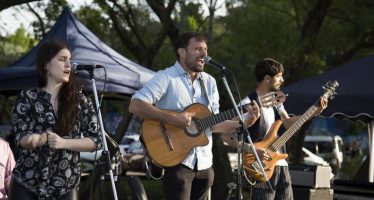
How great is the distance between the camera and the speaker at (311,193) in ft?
25.6

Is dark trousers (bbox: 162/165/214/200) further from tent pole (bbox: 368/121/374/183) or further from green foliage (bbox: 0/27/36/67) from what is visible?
green foliage (bbox: 0/27/36/67)

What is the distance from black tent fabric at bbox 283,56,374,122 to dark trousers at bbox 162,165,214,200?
449 centimetres

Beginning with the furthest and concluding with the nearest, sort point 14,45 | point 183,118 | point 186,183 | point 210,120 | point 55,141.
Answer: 1. point 14,45
2. point 210,120
3. point 183,118
4. point 186,183
5. point 55,141

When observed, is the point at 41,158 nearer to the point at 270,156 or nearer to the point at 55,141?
the point at 55,141

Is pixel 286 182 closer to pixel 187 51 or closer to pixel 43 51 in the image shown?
pixel 187 51

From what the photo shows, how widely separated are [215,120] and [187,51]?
0.59 m

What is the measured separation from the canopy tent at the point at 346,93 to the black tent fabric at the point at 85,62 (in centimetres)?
212

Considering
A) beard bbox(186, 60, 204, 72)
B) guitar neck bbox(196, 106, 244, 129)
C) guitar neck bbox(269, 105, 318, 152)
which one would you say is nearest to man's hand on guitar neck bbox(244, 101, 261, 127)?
guitar neck bbox(196, 106, 244, 129)

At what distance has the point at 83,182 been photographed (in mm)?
11555

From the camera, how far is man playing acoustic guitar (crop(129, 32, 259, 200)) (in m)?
5.16

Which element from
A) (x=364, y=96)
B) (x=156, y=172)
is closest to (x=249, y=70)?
(x=364, y=96)

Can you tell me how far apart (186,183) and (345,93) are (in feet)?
15.9

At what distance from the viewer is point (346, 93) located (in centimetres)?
936

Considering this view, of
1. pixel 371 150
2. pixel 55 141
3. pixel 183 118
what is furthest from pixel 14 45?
pixel 55 141
